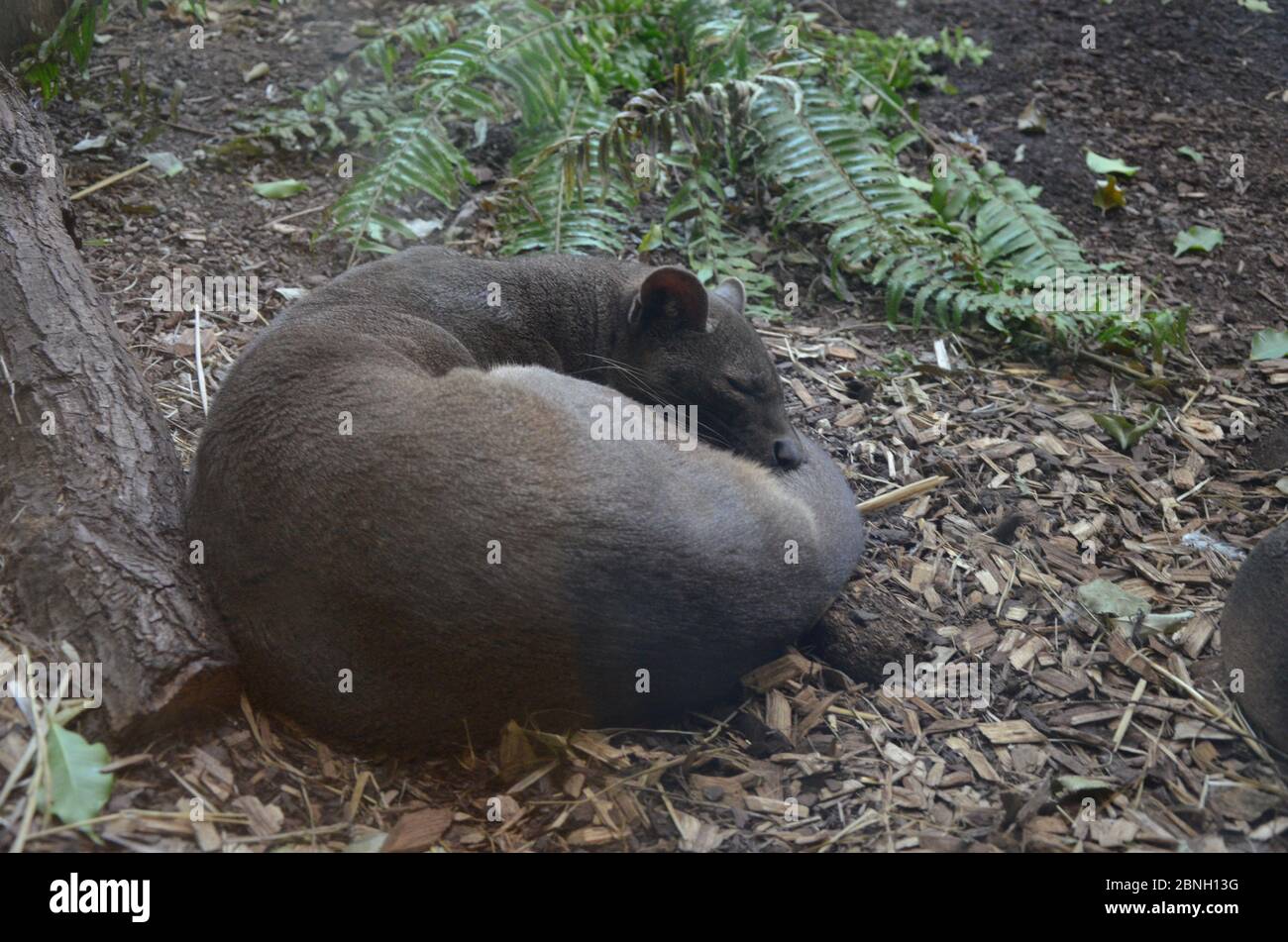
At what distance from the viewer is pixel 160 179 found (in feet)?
24.6

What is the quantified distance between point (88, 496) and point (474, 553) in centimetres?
176

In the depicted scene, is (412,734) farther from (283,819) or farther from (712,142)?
(712,142)

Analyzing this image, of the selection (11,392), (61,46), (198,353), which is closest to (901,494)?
(198,353)

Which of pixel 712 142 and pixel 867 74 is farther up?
pixel 867 74

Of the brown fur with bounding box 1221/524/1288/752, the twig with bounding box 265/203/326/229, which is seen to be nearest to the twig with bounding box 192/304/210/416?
the twig with bounding box 265/203/326/229

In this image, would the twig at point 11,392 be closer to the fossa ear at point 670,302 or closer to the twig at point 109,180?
the twig at point 109,180

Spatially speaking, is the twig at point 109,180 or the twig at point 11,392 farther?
the twig at point 109,180

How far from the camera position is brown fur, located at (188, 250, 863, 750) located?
3.84m

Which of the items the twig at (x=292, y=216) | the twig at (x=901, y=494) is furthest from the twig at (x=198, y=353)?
the twig at (x=901, y=494)

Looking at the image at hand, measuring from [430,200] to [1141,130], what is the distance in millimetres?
5531

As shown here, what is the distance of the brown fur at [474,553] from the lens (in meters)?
3.84

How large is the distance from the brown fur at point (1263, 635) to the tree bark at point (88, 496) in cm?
399

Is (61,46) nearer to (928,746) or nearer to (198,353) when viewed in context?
(198,353)
